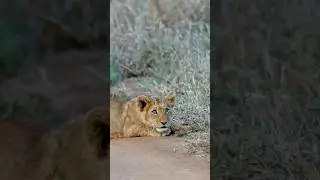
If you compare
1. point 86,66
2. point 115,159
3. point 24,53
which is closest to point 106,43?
point 86,66

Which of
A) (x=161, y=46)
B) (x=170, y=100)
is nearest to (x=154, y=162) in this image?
(x=170, y=100)

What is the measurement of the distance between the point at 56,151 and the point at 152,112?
4.63ft

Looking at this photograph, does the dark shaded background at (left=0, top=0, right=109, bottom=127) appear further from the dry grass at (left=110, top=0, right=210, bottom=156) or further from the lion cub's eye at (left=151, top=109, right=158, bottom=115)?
the dry grass at (left=110, top=0, right=210, bottom=156)

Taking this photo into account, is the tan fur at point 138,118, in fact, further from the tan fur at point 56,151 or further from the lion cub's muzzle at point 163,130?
the tan fur at point 56,151

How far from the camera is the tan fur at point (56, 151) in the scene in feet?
3.45

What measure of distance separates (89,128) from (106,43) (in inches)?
7.1

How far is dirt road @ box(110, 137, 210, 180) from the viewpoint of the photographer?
1817 millimetres

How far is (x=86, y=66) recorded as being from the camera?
1.09 meters

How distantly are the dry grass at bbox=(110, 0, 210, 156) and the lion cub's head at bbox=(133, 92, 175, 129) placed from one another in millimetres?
461
